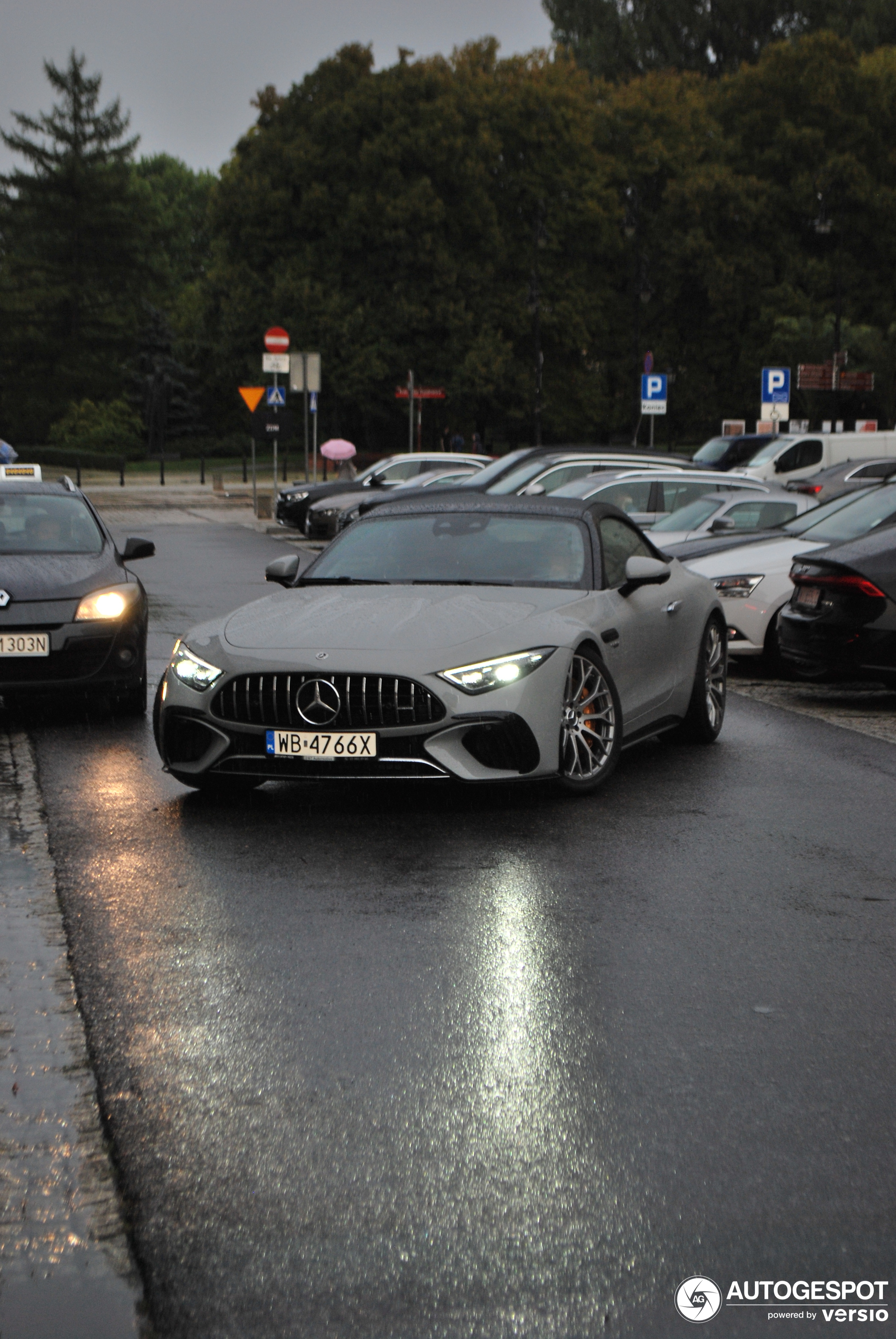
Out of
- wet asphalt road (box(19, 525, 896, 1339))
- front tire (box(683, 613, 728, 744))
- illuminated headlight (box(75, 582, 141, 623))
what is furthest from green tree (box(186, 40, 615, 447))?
wet asphalt road (box(19, 525, 896, 1339))

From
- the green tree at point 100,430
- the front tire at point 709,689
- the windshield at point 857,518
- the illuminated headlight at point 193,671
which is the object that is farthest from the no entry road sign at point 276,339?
the green tree at point 100,430

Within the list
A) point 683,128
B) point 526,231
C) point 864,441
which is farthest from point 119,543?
point 683,128

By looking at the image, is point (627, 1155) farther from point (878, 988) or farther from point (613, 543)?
point (613, 543)

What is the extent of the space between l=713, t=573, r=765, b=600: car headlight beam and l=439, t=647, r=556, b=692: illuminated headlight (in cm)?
658

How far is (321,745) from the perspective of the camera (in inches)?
279

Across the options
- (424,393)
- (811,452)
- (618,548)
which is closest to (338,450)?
(424,393)

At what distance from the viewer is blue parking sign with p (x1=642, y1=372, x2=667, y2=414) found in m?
37.5

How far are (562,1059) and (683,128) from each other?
224 ft

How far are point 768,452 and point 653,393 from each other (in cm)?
286

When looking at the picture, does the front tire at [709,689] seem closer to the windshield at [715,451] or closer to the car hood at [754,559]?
the car hood at [754,559]

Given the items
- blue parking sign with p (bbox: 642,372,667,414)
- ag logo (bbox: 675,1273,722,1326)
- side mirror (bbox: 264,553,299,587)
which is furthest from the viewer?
blue parking sign with p (bbox: 642,372,667,414)

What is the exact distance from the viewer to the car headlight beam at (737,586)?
1360 cm

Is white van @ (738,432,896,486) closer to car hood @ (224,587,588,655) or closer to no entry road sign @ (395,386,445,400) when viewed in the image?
no entry road sign @ (395,386,445,400)

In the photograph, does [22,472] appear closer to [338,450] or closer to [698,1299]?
[698,1299]
